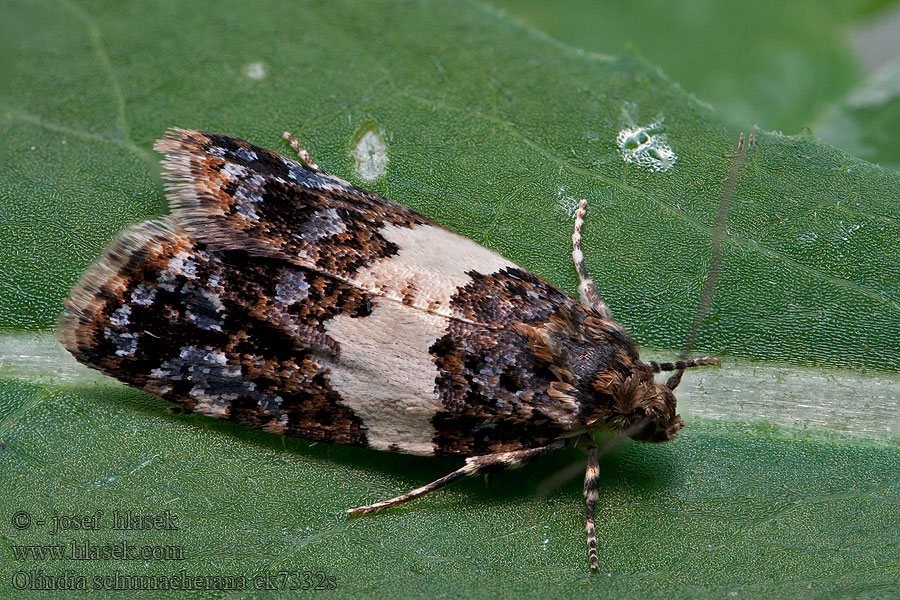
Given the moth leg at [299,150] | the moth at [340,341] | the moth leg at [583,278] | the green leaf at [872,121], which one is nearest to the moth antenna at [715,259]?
the moth at [340,341]

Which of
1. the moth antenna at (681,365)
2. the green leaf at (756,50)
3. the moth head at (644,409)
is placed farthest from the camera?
the green leaf at (756,50)

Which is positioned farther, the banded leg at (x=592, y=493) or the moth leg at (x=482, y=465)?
the moth leg at (x=482, y=465)

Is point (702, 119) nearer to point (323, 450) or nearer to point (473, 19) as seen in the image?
point (473, 19)

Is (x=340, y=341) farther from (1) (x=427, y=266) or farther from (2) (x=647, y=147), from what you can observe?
(2) (x=647, y=147)

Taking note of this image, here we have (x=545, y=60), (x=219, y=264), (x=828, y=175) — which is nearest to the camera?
(x=219, y=264)

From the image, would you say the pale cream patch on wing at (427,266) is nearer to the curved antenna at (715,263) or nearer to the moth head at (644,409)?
the moth head at (644,409)

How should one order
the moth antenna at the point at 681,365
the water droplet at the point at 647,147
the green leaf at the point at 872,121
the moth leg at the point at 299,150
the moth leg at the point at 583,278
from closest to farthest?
1. the moth antenna at the point at 681,365
2. the moth leg at the point at 583,278
3. the water droplet at the point at 647,147
4. the moth leg at the point at 299,150
5. the green leaf at the point at 872,121

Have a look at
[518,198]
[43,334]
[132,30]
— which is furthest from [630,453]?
[132,30]
